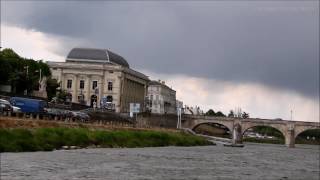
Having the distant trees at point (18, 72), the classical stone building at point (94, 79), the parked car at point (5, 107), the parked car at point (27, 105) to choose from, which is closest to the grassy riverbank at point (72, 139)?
the parked car at point (5, 107)

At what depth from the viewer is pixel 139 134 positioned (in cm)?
10631

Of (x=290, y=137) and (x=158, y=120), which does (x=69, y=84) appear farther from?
(x=290, y=137)

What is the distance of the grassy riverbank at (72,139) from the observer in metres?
63.5

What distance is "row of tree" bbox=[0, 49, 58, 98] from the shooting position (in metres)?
123

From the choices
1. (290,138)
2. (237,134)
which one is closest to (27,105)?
(237,134)

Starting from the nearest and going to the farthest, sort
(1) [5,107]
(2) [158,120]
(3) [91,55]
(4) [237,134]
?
(1) [5,107], (2) [158,120], (4) [237,134], (3) [91,55]

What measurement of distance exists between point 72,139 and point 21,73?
52850 millimetres

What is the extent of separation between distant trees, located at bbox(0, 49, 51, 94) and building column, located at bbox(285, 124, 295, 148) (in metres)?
70.0

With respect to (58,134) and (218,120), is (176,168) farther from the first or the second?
(218,120)

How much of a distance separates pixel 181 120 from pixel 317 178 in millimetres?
128106

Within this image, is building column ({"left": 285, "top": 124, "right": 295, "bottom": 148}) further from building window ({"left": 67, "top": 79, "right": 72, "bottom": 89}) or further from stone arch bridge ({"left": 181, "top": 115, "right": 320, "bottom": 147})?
building window ({"left": 67, "top": 79, "right": 72, "bottom": 89})

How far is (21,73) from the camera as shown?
126625 mm

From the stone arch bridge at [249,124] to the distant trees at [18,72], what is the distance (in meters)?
50.2

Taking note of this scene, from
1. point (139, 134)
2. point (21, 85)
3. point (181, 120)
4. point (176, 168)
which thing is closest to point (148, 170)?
point (176, 168)
